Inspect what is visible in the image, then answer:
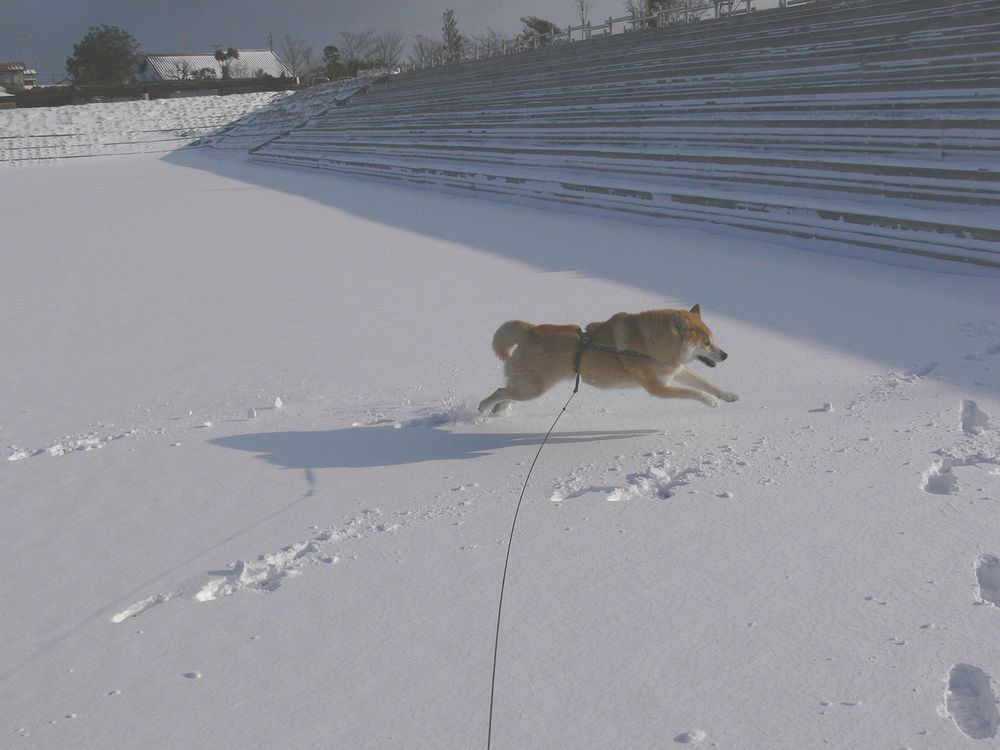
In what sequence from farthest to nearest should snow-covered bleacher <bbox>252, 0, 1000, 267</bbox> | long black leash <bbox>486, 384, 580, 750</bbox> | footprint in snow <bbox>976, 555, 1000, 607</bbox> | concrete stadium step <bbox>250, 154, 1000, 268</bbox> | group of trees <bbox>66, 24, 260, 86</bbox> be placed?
group of trees <bbox>66, 24, 260, 86</bbox> → snow-covered bleacher <bbox>252, 0, 1000, 267</bbox> → concrete stadium step <bbox>250, 154, 1000, 268</bbox> → footprint in snow <bbox>976, 555, 1000, 607</bbox> → long black leash <bbox>486, 384, 580, 750</bbox>

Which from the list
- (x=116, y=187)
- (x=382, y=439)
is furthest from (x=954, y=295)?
(x=116, y=187)

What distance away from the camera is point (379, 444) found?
4.25m

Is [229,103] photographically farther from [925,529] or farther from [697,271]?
[925,529]

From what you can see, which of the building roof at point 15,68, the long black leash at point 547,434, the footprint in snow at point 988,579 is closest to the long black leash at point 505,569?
the long black leash at point 547,434

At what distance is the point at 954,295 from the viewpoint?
609 cm

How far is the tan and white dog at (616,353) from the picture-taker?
4016 millimetres

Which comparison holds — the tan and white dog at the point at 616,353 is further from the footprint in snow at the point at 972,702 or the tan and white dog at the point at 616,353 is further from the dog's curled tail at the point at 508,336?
the footprint in snow at the point at 972,702

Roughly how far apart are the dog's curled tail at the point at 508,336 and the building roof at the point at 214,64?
66.9 metres

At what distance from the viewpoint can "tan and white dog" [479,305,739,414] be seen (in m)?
4.02

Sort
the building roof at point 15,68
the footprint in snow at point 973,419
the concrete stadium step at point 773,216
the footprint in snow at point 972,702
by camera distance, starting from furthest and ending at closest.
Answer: the building roof at point 15,68, the concrete stadium step at point 773,216, the footprint in snow at point 973,419, the footprint in snow at point 972,702

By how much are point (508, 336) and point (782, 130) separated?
24.2ft

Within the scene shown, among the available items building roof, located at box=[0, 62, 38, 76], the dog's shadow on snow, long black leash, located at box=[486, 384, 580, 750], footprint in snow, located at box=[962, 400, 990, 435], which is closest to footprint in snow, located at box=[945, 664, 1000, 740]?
long black leash, located at box=[486, 384, 580, 750]

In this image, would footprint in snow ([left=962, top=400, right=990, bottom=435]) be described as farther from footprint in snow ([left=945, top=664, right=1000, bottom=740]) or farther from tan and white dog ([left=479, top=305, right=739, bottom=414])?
footprint in snow ([left=945, top=664, right=1000, bottom=740])

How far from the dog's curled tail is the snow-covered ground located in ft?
1.45
